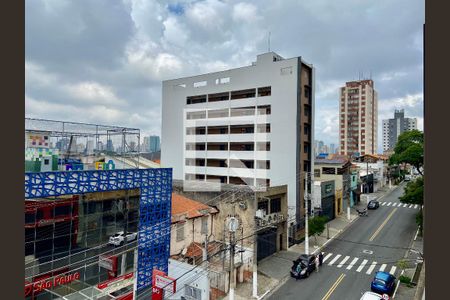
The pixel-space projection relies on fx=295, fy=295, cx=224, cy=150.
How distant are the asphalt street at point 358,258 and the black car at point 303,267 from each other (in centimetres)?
39

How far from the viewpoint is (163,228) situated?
73.7ft

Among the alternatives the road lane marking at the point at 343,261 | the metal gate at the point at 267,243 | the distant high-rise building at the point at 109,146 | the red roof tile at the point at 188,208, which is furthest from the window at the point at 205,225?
the road lane marking at the point at 343,261

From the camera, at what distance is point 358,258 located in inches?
1084

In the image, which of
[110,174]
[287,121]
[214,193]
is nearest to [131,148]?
[110,174]

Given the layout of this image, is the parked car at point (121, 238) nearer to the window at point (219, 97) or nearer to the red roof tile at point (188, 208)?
the red roof tile at point (188, 208)

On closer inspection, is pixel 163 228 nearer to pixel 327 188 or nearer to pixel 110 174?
pixel 110 174

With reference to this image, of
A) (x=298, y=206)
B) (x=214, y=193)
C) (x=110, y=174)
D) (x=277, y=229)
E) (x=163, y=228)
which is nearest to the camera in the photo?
(x=110, y=174)

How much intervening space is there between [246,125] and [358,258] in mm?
20495

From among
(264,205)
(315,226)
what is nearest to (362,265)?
(315,226)

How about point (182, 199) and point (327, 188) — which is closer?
point (182, 199)

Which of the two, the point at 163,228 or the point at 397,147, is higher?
the point at 397,147

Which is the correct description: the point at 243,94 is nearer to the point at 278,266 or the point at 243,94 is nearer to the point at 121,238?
the point at 278,266

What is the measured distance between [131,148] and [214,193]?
8929mm

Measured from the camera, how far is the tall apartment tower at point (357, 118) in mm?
112062
